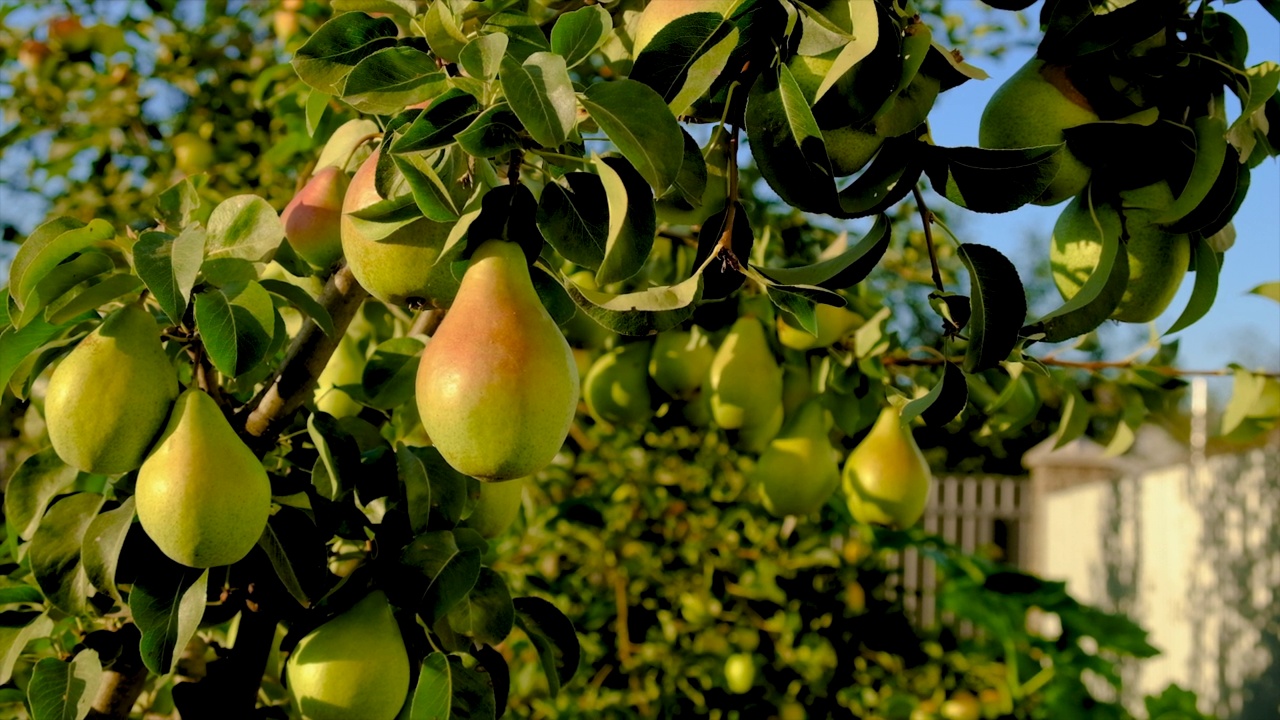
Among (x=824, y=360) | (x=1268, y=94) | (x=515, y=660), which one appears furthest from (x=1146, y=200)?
(x=515, y=660)

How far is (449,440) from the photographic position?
49cm

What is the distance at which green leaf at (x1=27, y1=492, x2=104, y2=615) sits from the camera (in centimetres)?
67

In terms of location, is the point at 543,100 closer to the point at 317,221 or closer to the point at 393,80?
the point at 393,80

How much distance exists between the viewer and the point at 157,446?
0.61 meters

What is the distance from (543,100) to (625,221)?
63mm

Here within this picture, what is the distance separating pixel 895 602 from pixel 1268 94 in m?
1.61

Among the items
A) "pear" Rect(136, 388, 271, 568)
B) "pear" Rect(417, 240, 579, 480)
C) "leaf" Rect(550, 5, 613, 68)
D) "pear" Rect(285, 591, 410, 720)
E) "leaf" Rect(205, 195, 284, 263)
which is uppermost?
"leaf" Rect(550, 5, 613, 68)

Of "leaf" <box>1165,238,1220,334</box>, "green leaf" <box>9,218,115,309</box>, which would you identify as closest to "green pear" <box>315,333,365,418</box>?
"green leaf" <box>9,218,115,309</box>

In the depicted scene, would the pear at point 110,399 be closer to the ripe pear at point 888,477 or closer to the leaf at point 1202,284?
the leaf at point 1202,284

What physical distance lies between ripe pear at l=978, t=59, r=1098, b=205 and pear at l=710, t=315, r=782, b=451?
1.83 ft

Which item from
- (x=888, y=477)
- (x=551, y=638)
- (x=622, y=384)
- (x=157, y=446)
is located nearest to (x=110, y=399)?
(x=157, y=446)

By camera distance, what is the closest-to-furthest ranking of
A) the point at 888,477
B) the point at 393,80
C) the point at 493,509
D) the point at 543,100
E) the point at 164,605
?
the point at 543,100, the point at 393,80, the point at 164,605, the point at 493,509, the point at 888,477

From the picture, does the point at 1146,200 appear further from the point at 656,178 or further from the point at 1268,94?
the point at 656,178

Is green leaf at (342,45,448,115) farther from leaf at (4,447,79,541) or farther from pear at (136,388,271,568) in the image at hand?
leaf at (4,447,79,541)
